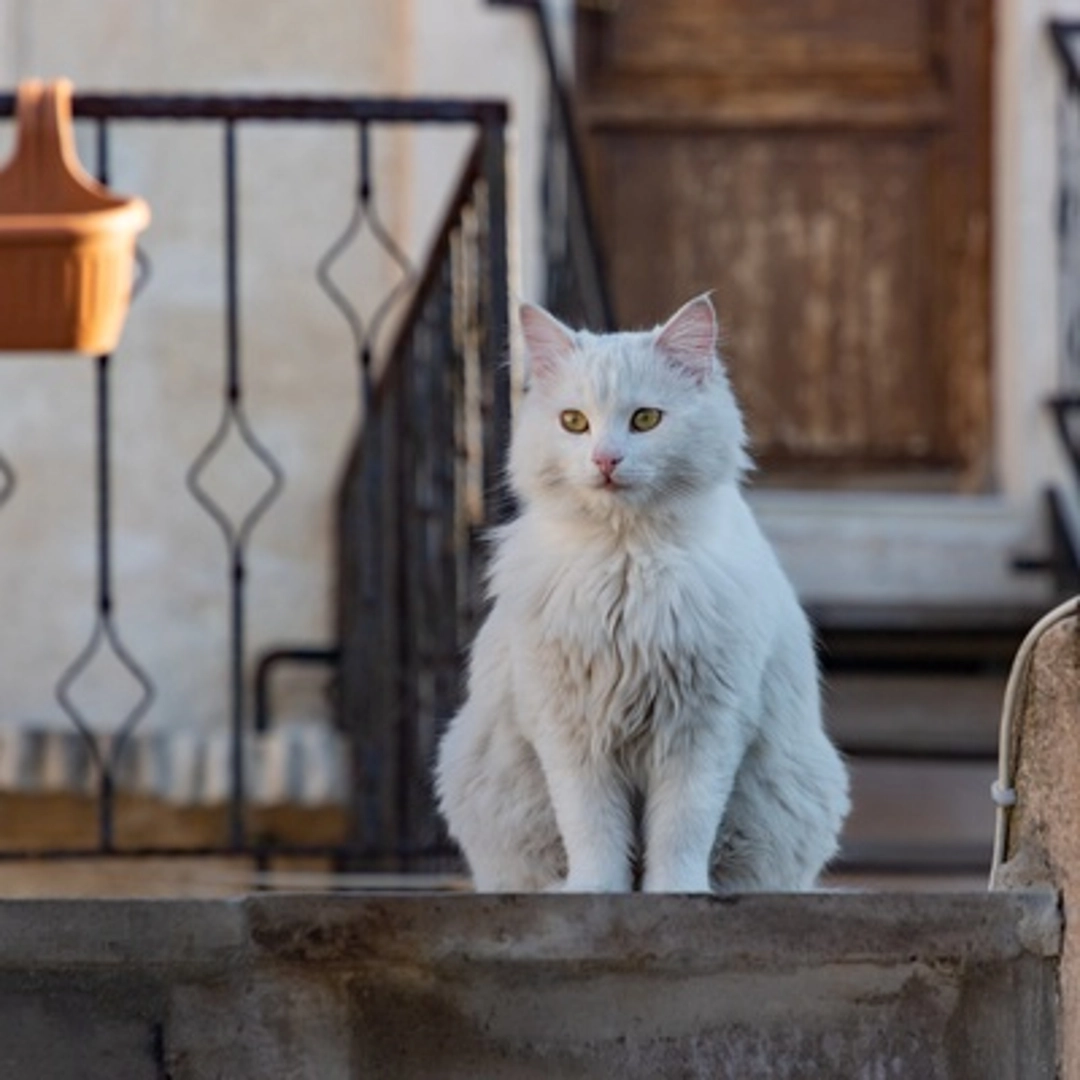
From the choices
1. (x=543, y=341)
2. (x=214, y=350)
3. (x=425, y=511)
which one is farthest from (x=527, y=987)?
(x=214, y=350)

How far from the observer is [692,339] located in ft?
14.1

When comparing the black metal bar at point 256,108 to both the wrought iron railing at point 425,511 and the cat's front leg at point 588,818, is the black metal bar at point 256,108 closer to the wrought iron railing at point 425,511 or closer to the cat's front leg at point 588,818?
the wrought iron railing at point 425,511

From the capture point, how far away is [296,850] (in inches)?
244

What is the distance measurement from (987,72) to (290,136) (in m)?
1.66

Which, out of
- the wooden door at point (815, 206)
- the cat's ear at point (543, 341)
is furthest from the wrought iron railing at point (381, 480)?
the cat's ear at point (543, 341)

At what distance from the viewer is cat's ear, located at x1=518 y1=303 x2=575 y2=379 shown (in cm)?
432

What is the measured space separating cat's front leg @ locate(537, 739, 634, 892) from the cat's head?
0.31 metres

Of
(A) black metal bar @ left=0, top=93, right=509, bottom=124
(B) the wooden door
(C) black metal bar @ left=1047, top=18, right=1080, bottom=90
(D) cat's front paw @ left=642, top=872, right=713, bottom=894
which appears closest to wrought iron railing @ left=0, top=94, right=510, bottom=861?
(A) black metal bar @ left=0, top=93, right=509, bottom=124

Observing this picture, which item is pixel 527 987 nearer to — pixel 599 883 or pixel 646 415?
pixel 599 883

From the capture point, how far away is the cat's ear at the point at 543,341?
432cm

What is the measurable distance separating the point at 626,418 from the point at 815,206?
4065 mm

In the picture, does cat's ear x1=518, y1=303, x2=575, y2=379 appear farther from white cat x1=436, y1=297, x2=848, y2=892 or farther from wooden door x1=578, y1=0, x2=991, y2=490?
wooden door x1=578, y1=0, x2=991, y2=490

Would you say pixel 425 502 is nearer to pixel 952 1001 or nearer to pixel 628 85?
pixel 628 85

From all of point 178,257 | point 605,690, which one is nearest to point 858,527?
point 178,257
